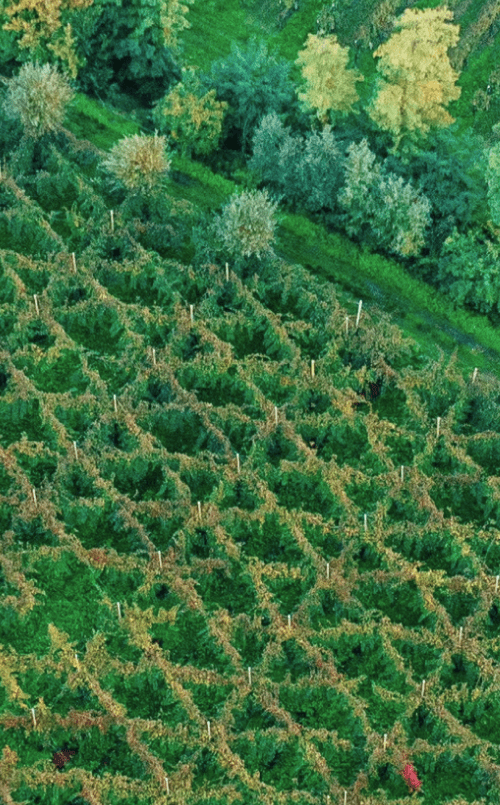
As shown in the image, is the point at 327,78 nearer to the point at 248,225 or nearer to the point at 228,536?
the point at 248,225

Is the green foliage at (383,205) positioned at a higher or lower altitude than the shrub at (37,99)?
higher

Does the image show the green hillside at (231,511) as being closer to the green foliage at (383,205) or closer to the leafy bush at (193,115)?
the green foliage at (383,205)

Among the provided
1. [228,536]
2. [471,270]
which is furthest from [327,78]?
[228,536]

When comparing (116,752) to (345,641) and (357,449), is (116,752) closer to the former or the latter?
(345,641)

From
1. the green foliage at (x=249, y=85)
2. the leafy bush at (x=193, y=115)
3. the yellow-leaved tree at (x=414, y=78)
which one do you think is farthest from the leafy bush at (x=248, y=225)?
the green foliage at (x=249, y=85)

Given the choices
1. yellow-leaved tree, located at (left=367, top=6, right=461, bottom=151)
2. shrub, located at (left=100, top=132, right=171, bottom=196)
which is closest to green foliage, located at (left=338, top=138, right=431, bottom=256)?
yellow-leaved tree, located at (left=367, top=6, right=461, bottom=151)

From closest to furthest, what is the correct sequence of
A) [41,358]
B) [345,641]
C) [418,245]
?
1. [345,641]
2. [41,358]
3. [418,245]

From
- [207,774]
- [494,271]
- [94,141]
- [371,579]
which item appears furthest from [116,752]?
[94,141]
